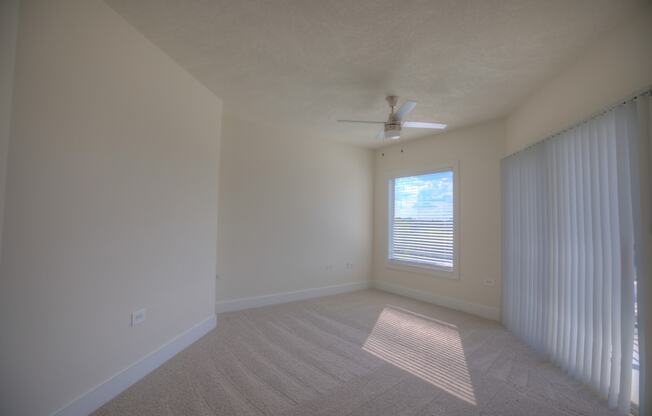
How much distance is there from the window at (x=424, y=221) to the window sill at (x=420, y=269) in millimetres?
17

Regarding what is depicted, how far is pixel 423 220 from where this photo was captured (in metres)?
5.07

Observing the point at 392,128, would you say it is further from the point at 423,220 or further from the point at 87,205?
the point at 87,205

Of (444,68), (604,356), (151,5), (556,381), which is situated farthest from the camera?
(444,68)

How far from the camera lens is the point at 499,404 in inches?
82.9

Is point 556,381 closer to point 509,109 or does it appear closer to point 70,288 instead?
point 509,109

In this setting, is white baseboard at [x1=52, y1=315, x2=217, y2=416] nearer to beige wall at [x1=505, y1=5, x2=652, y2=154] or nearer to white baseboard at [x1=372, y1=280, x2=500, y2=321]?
white baseboard at [x1=372, y1=280, x2=500, y2=321]

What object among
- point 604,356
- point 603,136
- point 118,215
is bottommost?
point 604,356

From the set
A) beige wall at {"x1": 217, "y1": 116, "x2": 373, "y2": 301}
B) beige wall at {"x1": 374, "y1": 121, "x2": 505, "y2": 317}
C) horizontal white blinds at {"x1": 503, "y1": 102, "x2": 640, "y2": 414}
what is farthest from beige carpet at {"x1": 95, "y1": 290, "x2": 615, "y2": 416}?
beige wall at {"x1": 217, "y1": 116, "x2": 373, "y2": 301}

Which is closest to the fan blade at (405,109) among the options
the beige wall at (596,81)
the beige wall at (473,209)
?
the beige wall at (596,81)

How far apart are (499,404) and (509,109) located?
3.35m

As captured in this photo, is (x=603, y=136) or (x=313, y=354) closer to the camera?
(x=603, y=136)

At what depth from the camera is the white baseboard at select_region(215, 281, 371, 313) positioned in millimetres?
4083

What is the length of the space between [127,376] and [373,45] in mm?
3351

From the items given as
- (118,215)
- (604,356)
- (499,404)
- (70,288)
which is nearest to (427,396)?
(499,404)
